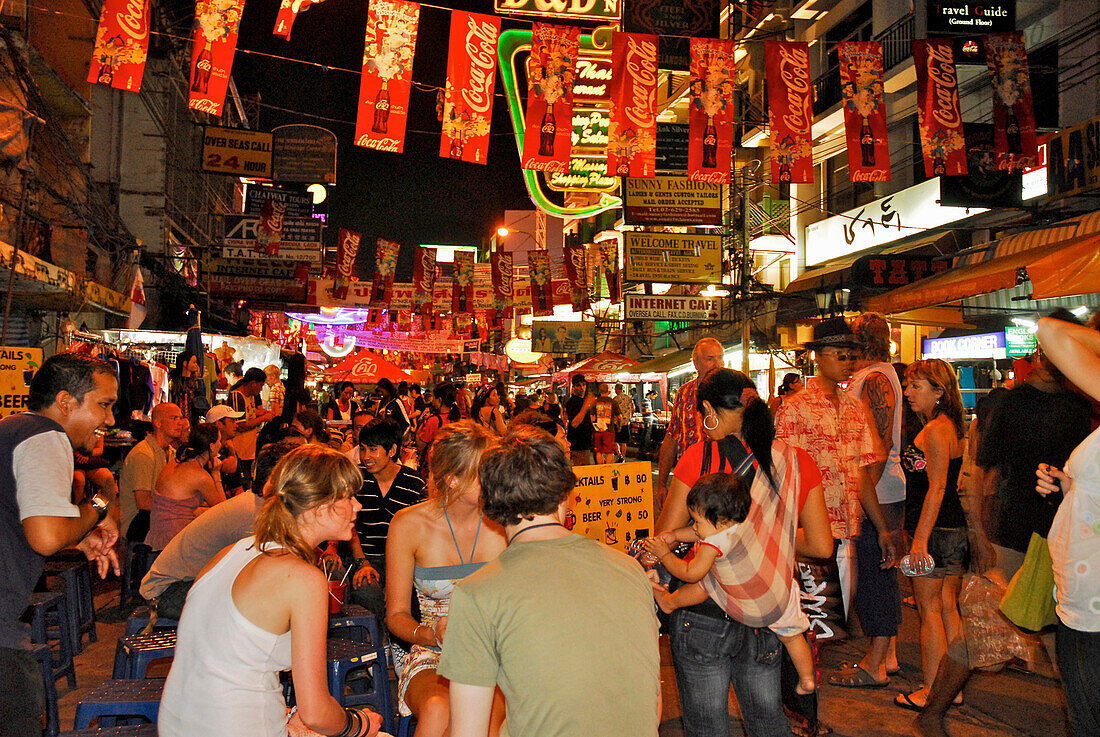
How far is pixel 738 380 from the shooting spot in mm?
4004

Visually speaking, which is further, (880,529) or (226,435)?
(226,435)

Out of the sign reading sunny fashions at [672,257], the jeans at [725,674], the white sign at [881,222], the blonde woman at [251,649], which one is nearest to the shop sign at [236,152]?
the sign reading sunny fashions at [672,257]

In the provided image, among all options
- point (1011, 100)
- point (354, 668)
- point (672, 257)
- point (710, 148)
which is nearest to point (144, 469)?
point (354, 668)

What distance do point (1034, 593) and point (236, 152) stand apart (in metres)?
15.5

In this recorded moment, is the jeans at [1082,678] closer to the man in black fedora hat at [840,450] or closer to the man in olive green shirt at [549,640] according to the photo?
the man in olive green shirt at [549,640]

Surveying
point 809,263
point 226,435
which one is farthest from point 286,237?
point 809,263

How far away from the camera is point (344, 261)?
21.0 metres

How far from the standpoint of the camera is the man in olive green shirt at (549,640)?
224 cm

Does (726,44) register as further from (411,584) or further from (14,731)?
(14,731)

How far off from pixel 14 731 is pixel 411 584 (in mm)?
1767

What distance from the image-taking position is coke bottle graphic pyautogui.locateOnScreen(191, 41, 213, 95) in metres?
8.94

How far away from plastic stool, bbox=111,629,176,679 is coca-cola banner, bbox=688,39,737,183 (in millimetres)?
9125

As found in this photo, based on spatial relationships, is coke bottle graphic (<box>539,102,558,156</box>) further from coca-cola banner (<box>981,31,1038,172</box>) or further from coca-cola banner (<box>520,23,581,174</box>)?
coca-cola banner (<box>981,31,1038,172</box>)

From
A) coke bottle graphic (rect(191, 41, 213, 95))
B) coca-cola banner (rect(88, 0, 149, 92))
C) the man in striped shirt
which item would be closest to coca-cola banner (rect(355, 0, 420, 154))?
coke bottle graphic (rect(191, 41, 213, 95))
